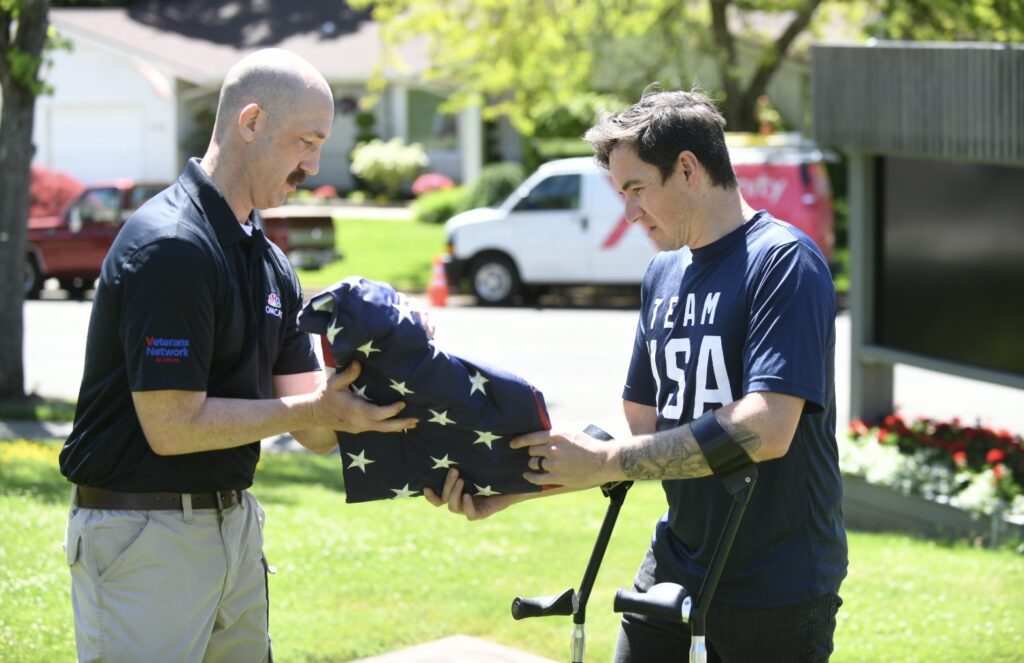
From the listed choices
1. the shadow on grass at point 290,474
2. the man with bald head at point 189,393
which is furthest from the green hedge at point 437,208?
the man with bald head at point 189,393

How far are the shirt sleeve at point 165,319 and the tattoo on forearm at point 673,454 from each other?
3.55 ft

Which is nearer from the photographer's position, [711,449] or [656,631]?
[711,449]

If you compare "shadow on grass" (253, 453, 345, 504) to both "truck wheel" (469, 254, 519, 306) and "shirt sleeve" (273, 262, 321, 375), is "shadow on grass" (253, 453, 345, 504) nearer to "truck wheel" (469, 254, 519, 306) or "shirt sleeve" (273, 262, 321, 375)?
"shirt sleeve" (273, 262, 321, 375)

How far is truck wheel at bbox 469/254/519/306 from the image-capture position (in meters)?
22.7

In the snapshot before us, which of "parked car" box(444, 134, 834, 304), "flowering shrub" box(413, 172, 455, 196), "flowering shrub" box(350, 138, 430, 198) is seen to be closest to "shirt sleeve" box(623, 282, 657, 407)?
"parked car" box(444, 134, 834, 304)

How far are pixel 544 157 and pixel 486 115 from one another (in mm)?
6648

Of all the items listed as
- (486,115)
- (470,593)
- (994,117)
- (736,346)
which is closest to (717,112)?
(736,346)

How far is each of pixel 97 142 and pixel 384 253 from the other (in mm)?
12411

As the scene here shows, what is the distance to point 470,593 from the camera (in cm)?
702

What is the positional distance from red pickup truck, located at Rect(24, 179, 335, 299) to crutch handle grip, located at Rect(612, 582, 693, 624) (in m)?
20.0

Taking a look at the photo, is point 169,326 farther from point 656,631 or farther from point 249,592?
point 656,631

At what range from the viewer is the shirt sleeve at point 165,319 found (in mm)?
3311

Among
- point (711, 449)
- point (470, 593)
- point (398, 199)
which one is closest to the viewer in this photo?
point (711, 449)

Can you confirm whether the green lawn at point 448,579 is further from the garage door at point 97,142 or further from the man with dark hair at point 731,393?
the garage door at point 97,142
